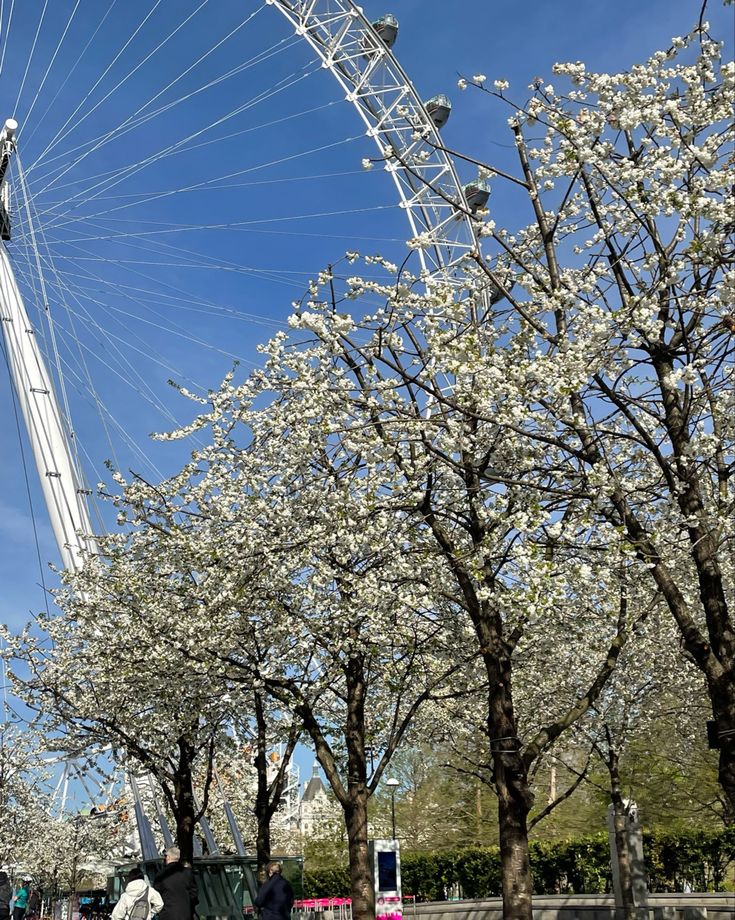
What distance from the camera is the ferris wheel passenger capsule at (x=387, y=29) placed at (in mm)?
28078

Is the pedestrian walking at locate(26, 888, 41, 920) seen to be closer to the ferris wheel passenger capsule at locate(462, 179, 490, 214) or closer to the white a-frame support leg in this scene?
the white a-frame support leg

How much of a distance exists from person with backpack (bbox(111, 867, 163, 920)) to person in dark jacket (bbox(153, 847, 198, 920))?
0.42 m

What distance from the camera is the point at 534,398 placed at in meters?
10.8

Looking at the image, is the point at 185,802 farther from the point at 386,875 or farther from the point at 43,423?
the point at 43,423

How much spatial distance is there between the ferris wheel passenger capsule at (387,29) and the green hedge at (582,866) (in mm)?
24666

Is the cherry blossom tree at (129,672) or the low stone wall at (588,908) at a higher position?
the cherry blossom tree at (129,672)

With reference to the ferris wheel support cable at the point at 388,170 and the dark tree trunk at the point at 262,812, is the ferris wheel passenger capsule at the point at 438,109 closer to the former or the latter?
the ferris wheel support cable at the point at 388,170

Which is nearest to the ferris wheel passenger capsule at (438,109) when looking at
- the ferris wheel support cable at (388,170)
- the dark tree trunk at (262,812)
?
the ferris wheel support cable at (388,170)

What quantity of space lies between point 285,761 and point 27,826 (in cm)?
4289

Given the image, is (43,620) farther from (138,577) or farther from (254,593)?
(254,593)

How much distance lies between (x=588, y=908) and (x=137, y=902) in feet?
46.9

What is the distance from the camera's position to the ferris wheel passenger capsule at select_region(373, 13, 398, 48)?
28.1 meters

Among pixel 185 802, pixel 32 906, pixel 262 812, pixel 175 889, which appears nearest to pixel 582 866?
pixel 262 812

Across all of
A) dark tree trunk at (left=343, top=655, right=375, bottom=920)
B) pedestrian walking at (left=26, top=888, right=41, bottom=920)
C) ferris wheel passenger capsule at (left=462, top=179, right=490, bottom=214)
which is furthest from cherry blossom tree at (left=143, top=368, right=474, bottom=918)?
pedestrian walking at (left=26, top=888, right=41, bottom=920)
